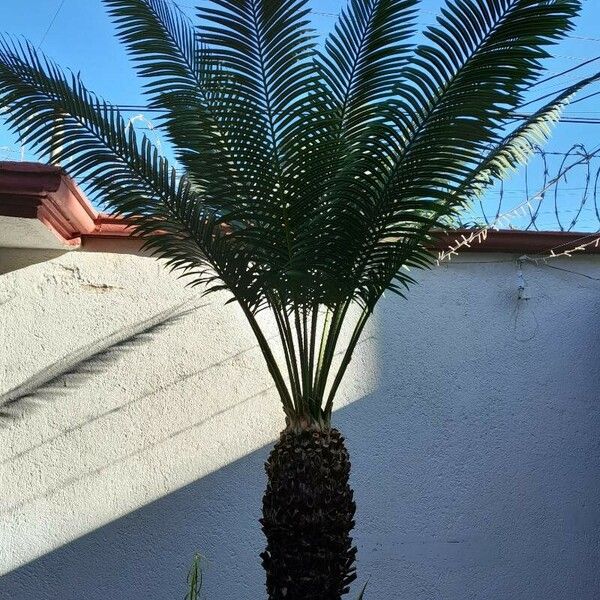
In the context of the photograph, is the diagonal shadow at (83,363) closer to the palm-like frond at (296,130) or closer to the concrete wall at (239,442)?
the concrete wall at (239,442)

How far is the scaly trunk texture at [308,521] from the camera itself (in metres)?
3.75

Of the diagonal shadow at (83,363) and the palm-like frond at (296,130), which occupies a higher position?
the palm-like frond at (296,130)

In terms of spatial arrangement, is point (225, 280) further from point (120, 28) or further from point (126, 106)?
point (126, 106)

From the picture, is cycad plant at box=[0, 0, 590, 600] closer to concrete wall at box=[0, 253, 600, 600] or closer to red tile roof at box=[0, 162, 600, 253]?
red tile roof at box=[0, 162, 600, 253]

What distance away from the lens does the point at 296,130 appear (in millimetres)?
3641

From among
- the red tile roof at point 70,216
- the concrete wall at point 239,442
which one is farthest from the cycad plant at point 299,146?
the concrete wall at point 239,442

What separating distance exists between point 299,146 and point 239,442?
2230 millimetres

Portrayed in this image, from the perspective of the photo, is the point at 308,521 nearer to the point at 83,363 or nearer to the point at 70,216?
the point at 83,363

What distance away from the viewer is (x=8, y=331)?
5180mm

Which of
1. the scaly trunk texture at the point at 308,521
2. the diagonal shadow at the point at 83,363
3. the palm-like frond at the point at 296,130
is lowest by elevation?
the scaly trunk texture at the point at 308,521

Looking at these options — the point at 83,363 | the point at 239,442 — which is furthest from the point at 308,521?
the point at 83,363

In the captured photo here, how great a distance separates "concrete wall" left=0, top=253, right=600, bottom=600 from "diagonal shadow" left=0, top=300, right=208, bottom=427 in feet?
0.04

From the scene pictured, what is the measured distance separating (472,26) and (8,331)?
346 centimetres

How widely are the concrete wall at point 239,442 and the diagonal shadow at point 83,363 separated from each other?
1cm
